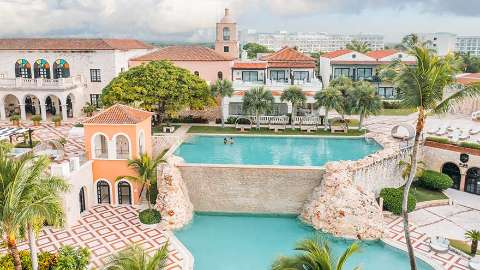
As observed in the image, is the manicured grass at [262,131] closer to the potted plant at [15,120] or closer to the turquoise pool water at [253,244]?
the turquoise pool water at [253,244]

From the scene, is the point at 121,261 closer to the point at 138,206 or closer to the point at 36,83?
the point at 138,206

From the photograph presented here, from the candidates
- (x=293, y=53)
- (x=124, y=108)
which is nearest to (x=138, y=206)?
(x=124, y=108)

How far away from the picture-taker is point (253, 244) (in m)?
24.9

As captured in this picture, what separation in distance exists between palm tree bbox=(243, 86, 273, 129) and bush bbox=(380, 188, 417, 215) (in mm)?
13983

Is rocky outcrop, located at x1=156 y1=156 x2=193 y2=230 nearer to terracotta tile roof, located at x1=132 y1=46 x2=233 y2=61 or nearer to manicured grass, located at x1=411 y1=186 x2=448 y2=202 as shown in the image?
manicured grass, located at x1=411 y1=186 x2=448 y2=202

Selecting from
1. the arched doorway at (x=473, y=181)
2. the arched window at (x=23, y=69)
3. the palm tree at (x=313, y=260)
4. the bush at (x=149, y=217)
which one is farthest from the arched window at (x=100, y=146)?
the arched doorway at (x=473, y=181)

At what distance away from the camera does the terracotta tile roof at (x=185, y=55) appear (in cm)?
4903

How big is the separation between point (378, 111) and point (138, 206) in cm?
2214

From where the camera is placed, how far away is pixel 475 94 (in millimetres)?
16297

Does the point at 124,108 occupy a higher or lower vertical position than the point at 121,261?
higher

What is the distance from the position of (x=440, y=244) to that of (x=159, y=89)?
25.4m

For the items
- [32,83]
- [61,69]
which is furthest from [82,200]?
[61,69]

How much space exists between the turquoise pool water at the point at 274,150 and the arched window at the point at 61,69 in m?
18.7

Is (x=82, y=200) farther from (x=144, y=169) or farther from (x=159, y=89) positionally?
(x=159, y=89)
